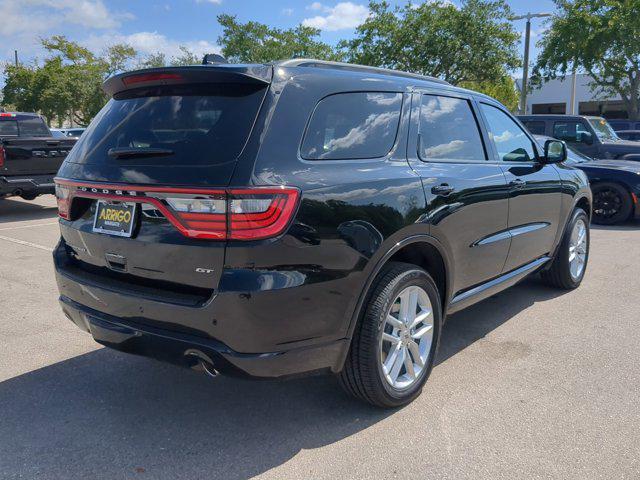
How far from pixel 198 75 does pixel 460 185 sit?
1.70m

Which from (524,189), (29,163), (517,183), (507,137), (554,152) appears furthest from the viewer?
(29,163)

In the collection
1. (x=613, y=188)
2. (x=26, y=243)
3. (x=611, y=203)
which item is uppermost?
(x=613, y=188)

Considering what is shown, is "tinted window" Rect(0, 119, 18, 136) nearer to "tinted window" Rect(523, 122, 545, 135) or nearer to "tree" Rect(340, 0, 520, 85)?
"tinted window" Rect(523, 122, 545, 135)

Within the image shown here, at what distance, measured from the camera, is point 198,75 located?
2668 mm

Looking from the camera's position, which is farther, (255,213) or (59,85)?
(59,85)

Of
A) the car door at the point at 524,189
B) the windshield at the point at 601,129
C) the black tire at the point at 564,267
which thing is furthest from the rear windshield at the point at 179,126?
the windshield at the point at 601,129

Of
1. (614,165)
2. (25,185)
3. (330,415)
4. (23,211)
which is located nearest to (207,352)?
(330,415)

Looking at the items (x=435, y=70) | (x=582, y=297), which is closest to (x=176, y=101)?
(x=582, y=297)

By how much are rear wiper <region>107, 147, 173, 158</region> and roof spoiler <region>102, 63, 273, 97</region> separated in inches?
15.2

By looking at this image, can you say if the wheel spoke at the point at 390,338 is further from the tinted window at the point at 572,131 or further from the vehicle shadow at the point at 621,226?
the tinted window at the point at 572,131

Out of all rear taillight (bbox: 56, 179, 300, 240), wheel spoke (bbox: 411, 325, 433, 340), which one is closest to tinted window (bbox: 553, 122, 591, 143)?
wheel spoke (bbox: 411, 325, 433, 340)

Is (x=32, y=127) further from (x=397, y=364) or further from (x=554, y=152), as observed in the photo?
(x=397, y=364)

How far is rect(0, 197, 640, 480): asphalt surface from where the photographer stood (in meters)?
2.60

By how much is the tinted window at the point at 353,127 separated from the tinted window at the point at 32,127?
1062 cm
